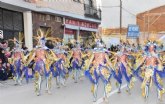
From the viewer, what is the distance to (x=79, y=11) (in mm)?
36750

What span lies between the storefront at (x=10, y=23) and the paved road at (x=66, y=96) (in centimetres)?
865

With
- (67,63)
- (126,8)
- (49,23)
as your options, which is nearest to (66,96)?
(67,63)

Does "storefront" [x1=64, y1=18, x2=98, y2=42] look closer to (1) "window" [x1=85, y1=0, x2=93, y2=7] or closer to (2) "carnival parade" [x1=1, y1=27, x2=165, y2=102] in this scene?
(1) "window" [x1=85, y1=0, x2=93, y2=7]

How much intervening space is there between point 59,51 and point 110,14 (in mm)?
26114

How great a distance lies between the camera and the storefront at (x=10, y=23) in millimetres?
24578

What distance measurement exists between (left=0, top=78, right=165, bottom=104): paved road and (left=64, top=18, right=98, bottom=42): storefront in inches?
679

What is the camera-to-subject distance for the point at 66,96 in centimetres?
1323

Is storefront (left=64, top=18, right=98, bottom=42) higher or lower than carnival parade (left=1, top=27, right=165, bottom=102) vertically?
higher

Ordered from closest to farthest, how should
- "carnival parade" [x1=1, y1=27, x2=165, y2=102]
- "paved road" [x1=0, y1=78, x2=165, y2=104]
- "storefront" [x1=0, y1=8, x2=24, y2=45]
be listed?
"carnival parade" [x1=1, y1=27, x2=165, y2=102], "paved road" [x1=0, y1=78, x2=165, y2=104], "storefront" [x1=0, y1=8, x2=24, y2=45]

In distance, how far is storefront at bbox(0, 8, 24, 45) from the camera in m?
24.6

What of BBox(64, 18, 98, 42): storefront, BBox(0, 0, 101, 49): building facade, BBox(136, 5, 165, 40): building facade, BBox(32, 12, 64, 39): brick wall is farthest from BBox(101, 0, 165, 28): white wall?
BBox(32, 12, 64, 39): brick wall

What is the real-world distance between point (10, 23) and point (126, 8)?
19.0 metres

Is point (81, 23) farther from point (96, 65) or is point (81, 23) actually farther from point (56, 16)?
point (96, 65)

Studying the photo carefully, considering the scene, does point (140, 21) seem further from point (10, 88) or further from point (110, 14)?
point (10, 88)
